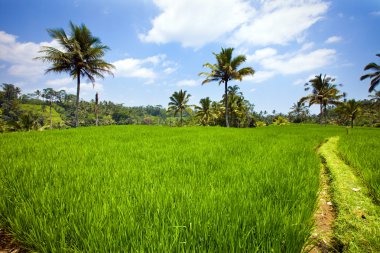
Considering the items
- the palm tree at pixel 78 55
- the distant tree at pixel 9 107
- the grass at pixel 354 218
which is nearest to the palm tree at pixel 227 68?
the palm tree at pixel 78 55

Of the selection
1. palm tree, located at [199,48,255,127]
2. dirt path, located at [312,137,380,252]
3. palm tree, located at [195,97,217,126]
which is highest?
palm tree, located at [199,48,255,127]

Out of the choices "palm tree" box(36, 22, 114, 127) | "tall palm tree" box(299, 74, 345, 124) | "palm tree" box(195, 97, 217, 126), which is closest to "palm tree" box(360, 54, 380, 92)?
"tall palm tree" box(299, 74, 345, 124)

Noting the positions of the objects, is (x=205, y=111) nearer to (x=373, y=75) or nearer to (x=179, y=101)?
(x=179, y=101)

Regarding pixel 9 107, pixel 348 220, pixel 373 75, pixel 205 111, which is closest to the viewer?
pixel 348 220

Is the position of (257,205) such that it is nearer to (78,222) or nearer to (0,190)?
(78,222)

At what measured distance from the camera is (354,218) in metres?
1.96

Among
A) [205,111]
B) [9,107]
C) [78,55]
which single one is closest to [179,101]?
[205,111]

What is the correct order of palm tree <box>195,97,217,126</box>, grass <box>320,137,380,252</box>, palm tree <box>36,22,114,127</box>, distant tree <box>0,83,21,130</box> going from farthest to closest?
distant tree <box>0,83,21,130</box> < palm tree <box>195,97,217,126</box> < palm tree <box>36,22,114,127</box> < grass <box>320,137,380,252</box>

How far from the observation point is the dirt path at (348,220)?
5.19 feet

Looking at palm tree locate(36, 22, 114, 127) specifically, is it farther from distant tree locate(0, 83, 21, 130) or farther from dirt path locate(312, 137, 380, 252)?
distant tree locate(0, 83, 21, 130)

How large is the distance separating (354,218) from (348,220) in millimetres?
91

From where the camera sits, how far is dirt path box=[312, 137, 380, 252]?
5.19 feet

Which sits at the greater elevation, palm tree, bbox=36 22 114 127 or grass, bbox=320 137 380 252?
palm tree, bbox=36 22 114 127

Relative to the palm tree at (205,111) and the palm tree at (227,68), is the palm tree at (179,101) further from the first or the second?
the palm tree at (227,68)
